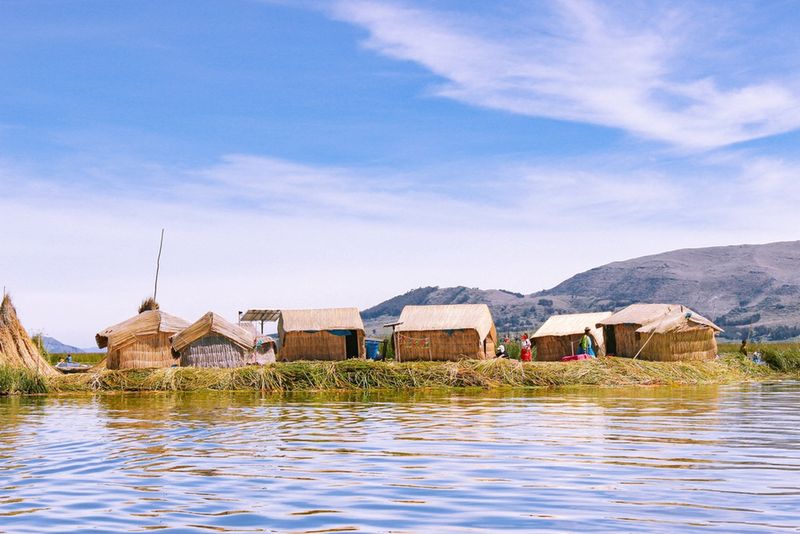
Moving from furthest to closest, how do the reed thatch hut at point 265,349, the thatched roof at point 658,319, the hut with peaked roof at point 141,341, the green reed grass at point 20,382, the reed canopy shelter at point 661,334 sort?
the reed thatch hut at point 265,349
the reed canopy shelter at point 661,334
the thatched roof at point 658,319
the hut with peaked roof at point 141,341
the green reed grass at point 20,382

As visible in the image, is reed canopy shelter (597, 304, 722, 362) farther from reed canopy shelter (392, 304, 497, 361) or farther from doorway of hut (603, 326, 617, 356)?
reed canopy shelter (392, 304, 497, 361)

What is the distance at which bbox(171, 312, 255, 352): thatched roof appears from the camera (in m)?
34.4

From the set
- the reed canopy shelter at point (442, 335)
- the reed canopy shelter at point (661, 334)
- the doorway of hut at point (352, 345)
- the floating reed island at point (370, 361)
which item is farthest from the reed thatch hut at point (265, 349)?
the reed canopy shelter at point (661, 334)

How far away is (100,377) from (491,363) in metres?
12.8

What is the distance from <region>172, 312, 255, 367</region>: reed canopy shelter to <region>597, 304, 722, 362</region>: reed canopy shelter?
49.9 feet

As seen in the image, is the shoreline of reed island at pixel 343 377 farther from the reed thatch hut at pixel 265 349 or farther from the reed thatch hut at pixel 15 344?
the reed thatch hut at pixel 265 349

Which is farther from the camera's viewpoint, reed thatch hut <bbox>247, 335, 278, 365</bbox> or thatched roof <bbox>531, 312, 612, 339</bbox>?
thatched roof <bbox>531, 312, 612, 339</bbox>

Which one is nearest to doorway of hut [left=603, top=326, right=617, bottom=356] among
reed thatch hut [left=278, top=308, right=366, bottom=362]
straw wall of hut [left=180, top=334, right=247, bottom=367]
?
reed thatch hut [left=278, top=308, right=366, bottom=362]

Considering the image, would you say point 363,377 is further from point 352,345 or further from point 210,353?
point 352,345

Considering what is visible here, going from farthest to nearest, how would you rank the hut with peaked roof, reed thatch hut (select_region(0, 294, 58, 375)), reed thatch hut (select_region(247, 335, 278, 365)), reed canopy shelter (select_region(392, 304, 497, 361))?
reed thatch hut (select_region(247, 335, 278, 365))
reed canopy shelter (select_region(392, 304, 497, 361))
the hut with peaked roof
reed thatch hut (select_region(0, 294, 58, 375))

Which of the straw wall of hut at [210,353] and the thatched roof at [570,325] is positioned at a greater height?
the thatched roof at [570,325]

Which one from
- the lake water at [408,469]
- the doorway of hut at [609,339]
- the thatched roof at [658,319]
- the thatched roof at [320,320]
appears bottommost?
the lake water at [408,469]

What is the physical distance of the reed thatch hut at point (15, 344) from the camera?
1323 inches

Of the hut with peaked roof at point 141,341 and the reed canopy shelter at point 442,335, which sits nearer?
the hut with peaked roof at point 141,341
